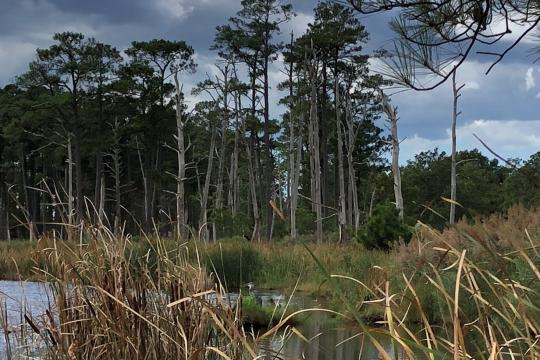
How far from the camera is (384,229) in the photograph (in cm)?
1493

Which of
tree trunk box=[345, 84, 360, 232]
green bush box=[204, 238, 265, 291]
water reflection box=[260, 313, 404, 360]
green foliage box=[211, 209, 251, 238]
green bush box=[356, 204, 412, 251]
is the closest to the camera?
water reflection box=[260, 313, 404, 360]

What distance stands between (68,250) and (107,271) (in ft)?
1.14

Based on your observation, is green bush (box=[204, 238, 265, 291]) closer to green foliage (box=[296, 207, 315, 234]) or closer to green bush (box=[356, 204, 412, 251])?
green bush (box=[356, 204, 412, 251])

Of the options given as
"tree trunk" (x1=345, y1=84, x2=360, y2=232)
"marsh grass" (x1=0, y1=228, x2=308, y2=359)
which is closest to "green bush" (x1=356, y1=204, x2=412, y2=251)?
"marsh grass" (x1=0, y1=228, x2=308, y2=359)

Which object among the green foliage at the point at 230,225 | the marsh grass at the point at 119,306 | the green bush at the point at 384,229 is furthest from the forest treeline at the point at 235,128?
the marsh grass at the point at 119,306

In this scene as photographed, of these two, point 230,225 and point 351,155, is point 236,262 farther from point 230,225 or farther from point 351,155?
→ point 351,155

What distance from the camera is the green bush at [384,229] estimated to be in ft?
48.6

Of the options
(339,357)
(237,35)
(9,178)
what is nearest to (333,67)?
(237,35)

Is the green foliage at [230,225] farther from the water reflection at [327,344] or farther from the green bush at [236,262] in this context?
the water reflection at [327,344]

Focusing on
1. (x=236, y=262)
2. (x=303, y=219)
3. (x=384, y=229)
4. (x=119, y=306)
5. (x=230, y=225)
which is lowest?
(x=236, y=262)

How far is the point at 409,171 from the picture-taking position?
42344mm

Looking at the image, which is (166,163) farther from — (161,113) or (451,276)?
(451,276)

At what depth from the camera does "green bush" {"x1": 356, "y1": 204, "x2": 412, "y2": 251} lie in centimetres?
1482

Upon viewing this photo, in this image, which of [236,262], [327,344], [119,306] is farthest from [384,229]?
[119,306]
